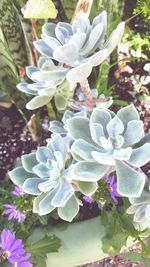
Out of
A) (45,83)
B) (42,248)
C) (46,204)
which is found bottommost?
(42,248)

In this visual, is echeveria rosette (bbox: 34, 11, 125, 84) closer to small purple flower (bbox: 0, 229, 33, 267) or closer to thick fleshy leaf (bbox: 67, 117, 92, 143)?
thick fleshy leaf (bbox: 67, 117, 92, 143)

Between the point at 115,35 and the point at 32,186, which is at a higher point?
the point at 115,35

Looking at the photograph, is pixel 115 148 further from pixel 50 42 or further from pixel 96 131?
pixel 50 42

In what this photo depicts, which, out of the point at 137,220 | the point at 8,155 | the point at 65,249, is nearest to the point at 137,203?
the point at 137,220

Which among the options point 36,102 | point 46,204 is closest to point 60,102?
point 36,102

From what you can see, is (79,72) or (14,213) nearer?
(79,72)

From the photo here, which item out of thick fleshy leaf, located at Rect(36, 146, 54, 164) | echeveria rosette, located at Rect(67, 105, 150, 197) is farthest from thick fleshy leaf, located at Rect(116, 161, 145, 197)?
thick fleshy leaf, located at Rect(36, 146, 54, 164)

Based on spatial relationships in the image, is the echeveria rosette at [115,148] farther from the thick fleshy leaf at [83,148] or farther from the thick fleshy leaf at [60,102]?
the thick fleshy leaf at [60,102]
